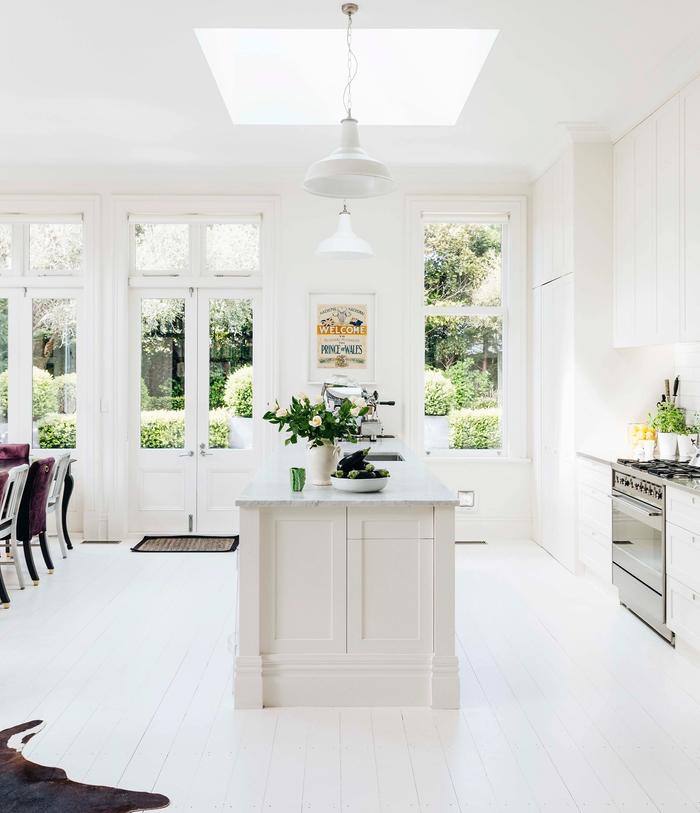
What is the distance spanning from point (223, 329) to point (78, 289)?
1289 mm

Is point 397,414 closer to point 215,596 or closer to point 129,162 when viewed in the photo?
point 215,596

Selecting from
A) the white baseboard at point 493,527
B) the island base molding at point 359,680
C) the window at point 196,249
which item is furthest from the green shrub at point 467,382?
the island base molding at point 359,680

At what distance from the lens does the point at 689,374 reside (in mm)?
5223

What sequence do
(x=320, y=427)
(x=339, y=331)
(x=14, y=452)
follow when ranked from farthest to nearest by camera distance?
(x=339, y=331)
(x=14, y=452)
(x=320, y=427)

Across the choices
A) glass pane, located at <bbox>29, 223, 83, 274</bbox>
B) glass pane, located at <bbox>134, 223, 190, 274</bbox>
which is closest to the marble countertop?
glass pane, located at <bbox>134, 223, 190, 274</bbox>

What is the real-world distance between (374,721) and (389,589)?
20.5 inches

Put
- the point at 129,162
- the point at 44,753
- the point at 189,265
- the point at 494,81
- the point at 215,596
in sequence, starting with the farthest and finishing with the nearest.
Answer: the point at 189,265 < the point at 129,162 < the point at 215,596 < the point at 494,81 < the point at 44,753

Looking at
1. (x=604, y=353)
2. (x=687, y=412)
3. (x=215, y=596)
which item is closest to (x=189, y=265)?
(x=215, y=596)

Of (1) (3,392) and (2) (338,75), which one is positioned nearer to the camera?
(2) (338,75)

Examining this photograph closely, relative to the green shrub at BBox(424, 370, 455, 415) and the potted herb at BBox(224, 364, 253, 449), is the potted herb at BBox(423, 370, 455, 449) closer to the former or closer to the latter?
the green shrub at BBox(424, 370, 455, 415)

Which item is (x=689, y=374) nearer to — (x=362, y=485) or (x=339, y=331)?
(x=339, y=331)

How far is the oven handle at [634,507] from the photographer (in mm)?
4102

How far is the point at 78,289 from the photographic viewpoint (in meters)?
6.66

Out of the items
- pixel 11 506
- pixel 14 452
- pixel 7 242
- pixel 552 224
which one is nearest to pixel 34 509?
pixel 11 506
